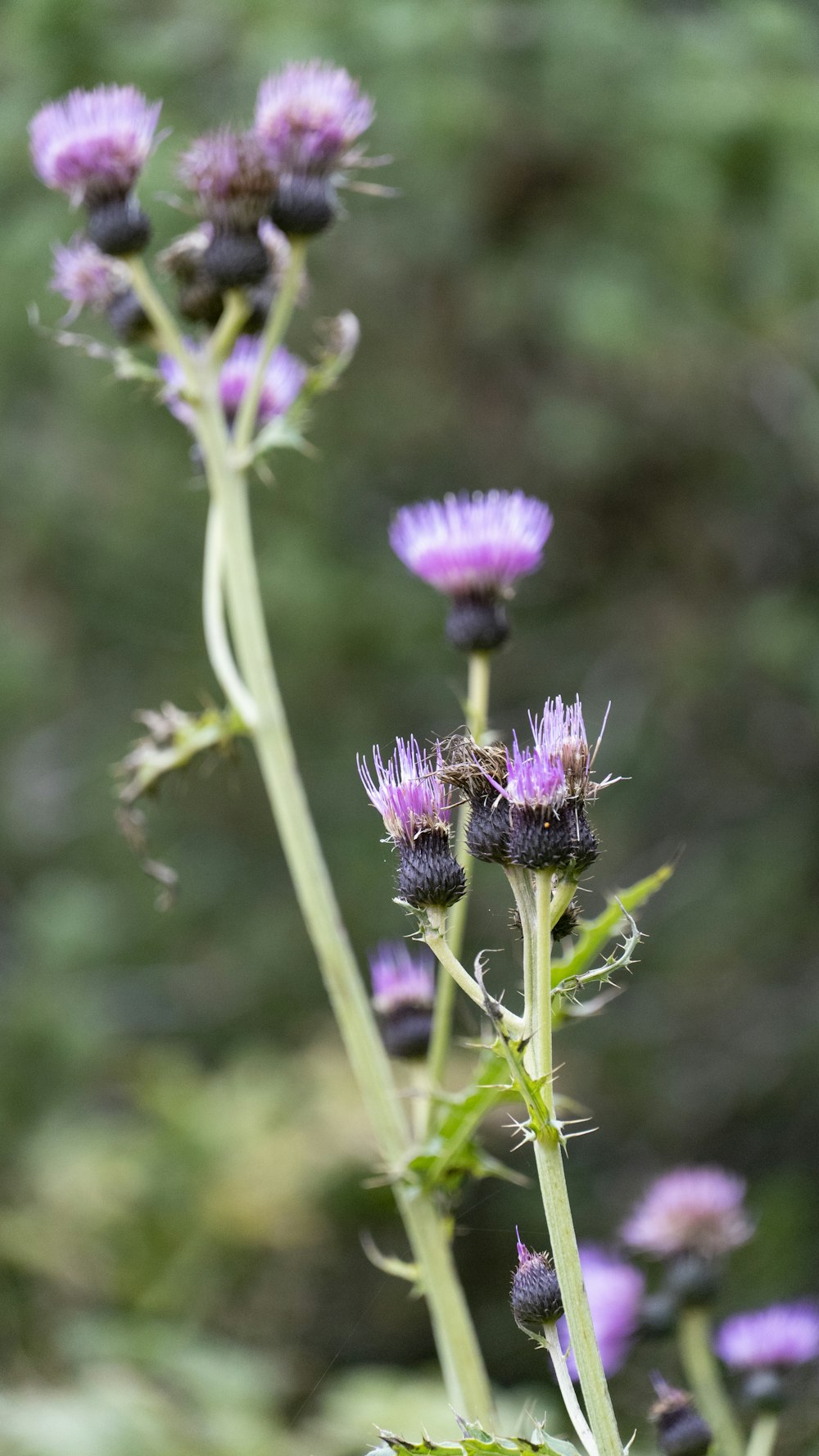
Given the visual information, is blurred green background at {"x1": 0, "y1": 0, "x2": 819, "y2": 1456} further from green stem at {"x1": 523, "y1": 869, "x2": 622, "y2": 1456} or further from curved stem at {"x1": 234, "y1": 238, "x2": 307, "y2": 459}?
green stem at {"x1": 523, "y1": 869, "x2": 622, "y2": 1456}

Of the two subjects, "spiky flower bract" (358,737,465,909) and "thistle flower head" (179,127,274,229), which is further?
"thistle flower head" (179,127,274,229)

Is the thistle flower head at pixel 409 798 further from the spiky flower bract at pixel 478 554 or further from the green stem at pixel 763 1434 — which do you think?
the green stem at pixel 763 1434

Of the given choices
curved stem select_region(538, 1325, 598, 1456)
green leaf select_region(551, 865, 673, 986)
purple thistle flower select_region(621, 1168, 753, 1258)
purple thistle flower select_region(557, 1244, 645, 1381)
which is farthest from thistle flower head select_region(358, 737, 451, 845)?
purple thistle flower select_region(621, 1168, 753, 1258)

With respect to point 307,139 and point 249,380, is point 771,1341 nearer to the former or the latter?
point 249,380

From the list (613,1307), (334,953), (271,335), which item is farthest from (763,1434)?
(271,335)

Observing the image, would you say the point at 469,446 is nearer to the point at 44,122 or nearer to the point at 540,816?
the point at 44,122
